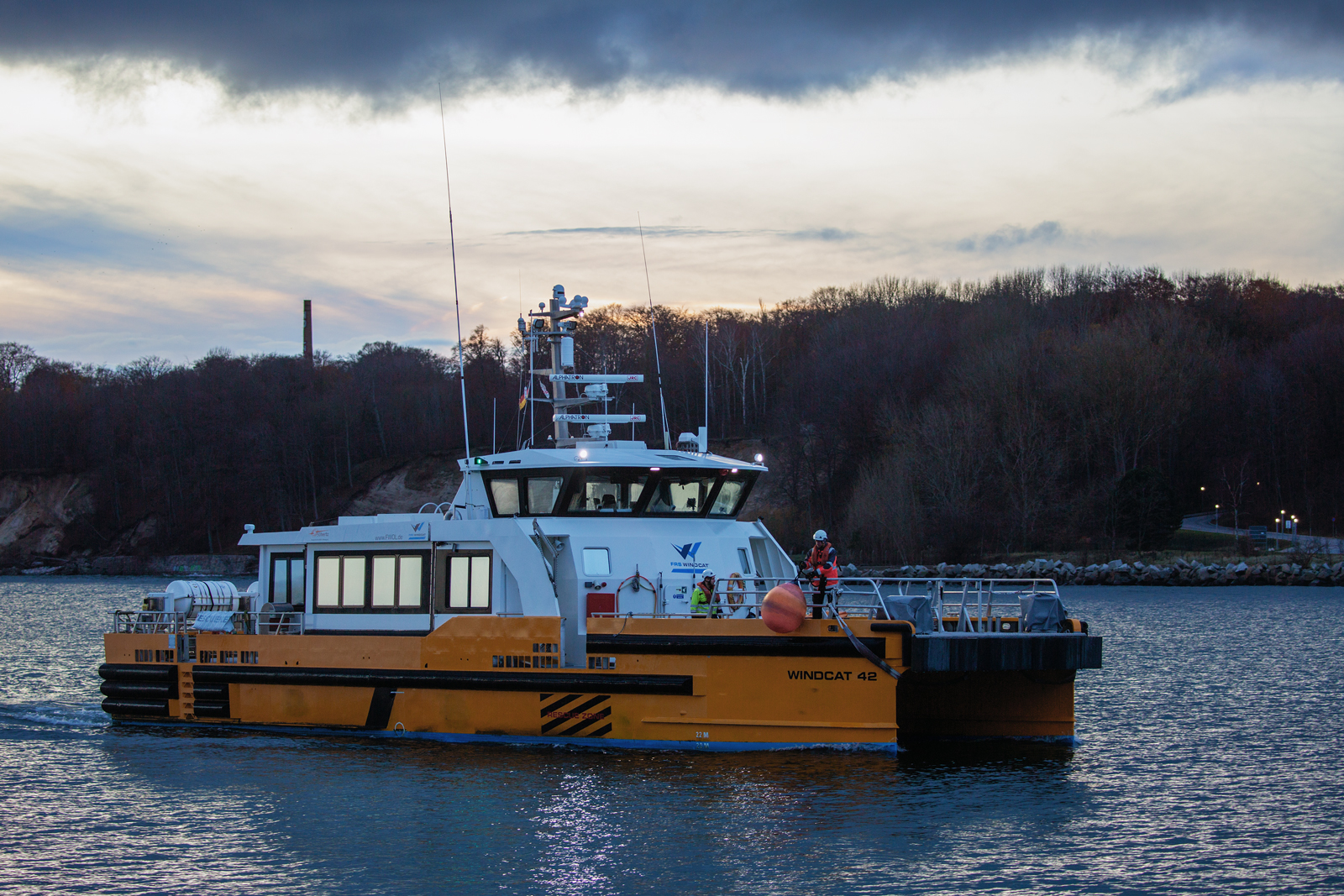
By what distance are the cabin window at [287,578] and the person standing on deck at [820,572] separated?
7.37 m

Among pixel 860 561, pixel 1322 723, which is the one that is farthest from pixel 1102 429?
pixel 1322 723

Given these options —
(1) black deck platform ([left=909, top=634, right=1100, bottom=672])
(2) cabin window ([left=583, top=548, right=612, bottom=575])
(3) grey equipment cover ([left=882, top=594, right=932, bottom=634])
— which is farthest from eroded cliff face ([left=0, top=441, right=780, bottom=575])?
(1) black deck platform ([left=909, top=634, right=1100, bottom=672])

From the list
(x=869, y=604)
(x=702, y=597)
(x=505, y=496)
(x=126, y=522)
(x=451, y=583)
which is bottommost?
(x=869, y=604)

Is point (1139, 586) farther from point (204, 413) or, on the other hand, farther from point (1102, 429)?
point (204, 413)

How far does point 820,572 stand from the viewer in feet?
45.8

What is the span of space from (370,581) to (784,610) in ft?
19.8

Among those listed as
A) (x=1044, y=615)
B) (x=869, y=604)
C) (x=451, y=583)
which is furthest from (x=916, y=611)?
(x=451, y=583)

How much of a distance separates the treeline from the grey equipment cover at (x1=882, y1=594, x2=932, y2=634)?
92.8 feet

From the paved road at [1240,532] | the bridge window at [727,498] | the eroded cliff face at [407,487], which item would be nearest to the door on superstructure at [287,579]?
the bridge window at [727,498]

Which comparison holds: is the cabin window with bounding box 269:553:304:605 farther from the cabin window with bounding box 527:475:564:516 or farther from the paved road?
the paved road

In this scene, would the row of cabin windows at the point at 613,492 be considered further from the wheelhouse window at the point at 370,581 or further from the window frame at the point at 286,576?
the window frame at the point at 286,576

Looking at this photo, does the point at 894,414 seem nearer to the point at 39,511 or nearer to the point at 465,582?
the point at 465,582

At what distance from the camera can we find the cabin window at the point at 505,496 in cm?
Answer: 1598

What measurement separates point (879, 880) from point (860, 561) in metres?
45.2
